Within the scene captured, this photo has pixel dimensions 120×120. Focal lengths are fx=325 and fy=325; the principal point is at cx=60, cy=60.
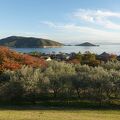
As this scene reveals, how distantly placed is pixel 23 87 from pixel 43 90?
389 centimetres

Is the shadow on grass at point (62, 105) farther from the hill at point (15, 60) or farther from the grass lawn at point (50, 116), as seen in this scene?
the hill at point (15, 60)

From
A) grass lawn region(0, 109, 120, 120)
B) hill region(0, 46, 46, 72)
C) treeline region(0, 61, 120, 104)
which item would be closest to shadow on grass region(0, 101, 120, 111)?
treeline region(0, 61, 120, 104)

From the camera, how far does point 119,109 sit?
50.5 meters

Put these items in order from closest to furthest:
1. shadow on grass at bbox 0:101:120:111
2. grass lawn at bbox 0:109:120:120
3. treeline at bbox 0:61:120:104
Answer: grass lawn at bbox 0:109:120:120 < shadow on grass at bbox 0:101:120:111 < treeline at bbox 0:61:120:104

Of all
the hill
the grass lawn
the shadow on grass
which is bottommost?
the shadow on grass

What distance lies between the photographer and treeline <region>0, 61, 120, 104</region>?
55.1 metres

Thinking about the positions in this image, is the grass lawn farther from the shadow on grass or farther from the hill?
the hill

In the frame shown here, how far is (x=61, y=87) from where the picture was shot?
5706 cm

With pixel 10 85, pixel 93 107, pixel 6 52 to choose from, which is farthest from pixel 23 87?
pixel 6 52

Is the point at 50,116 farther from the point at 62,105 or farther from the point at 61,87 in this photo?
the point at 61,87

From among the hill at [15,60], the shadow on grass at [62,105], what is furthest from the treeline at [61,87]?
the hill at [15,60]

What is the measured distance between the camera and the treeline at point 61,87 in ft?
181


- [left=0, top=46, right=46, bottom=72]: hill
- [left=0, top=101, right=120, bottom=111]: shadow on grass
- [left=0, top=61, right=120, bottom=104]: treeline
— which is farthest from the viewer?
[left=0, top=46, right=46, bottom=72]: hill

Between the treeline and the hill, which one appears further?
the hill
